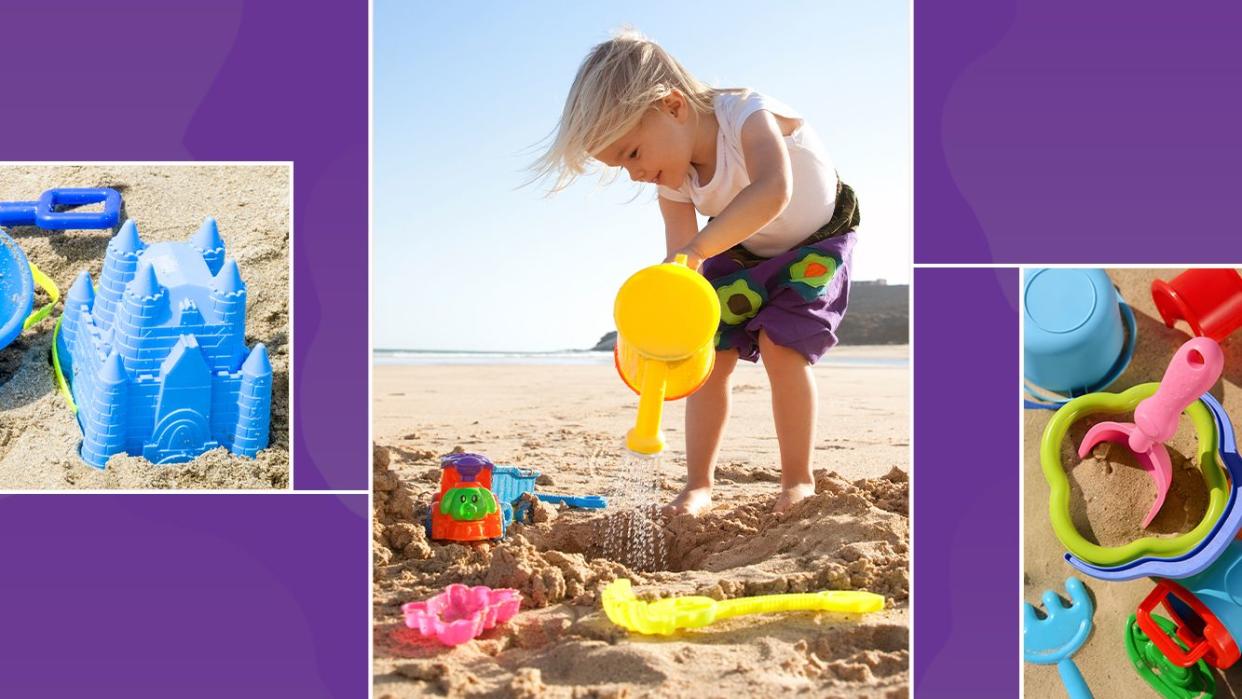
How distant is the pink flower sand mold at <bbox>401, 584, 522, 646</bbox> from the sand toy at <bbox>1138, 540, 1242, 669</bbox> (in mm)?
1041

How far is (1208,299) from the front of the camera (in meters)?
1.75

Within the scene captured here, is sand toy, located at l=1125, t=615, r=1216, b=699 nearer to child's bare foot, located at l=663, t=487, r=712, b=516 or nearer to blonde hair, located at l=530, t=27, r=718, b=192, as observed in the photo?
child's bare foot, located at l=663, t=487, r=712, b=516

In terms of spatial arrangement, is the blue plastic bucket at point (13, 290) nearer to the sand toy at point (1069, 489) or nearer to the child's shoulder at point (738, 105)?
the child's shoulder at point (738, 105)

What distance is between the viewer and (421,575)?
182cm

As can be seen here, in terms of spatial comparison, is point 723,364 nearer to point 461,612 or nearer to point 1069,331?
point 1069,331

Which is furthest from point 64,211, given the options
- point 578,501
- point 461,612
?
point 461,612

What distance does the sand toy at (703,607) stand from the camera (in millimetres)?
1476

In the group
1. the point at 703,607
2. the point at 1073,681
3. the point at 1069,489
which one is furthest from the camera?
the point at 1069,489

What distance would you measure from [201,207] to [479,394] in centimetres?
263

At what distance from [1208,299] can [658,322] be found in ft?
3.12

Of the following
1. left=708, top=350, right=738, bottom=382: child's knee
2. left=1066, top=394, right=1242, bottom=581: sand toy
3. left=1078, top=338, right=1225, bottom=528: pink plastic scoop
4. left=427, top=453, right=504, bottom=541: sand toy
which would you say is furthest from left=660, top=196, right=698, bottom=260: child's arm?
left=1066, top=394, right=1242, bottom=581: sand toy

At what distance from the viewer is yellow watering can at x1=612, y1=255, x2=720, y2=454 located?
155 centimetres

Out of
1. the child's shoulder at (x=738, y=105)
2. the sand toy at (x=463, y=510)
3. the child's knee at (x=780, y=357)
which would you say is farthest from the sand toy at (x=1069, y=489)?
the sand toy at (x=463, y=510)

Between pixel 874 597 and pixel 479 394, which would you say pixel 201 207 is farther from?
pixel 479 394
